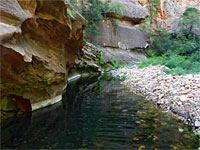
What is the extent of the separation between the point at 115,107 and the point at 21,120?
2430 mm

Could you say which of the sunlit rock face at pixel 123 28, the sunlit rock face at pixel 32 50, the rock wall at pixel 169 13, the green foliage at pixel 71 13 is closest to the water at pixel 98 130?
the sunlit rock face at pixel 32 50

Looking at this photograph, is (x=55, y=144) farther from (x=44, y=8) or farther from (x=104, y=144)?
(x=44, y=8)

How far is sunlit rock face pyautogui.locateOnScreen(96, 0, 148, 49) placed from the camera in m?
18.2

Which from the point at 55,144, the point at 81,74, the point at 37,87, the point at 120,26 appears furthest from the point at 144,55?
the point at 55,144

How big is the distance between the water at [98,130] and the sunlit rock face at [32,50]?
0.60 m

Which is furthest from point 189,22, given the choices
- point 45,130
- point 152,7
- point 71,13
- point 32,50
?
point 45,130

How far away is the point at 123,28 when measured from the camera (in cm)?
1950

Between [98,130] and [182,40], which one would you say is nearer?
[98,130]

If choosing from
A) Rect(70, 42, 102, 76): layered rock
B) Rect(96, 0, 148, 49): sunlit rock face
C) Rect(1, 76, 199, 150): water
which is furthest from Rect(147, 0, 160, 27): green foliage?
Rect(1, 76, 199, 150): water

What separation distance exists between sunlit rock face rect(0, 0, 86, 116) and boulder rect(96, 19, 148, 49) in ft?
43.5

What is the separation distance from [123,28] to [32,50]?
1729 cm

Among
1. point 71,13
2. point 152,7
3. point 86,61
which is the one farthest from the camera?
point 152,7

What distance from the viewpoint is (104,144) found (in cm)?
240

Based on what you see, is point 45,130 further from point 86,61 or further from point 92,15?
point 92,15
